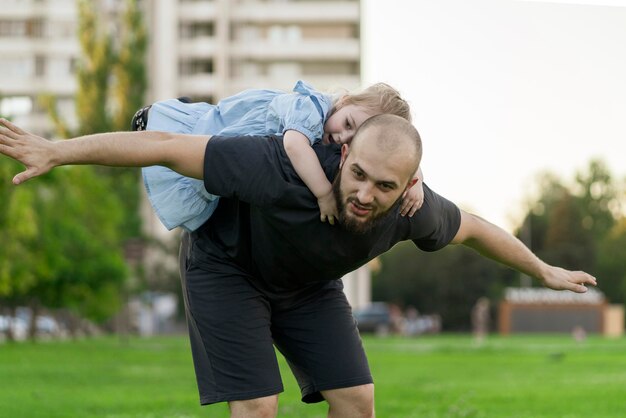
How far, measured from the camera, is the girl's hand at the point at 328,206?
230 inches

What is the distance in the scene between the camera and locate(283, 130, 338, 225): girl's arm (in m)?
5.84

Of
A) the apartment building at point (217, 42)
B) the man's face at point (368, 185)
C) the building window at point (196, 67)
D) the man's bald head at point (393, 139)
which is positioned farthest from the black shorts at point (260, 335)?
the building window at point (196, 67)

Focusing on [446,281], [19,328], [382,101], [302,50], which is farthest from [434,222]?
[302,50]

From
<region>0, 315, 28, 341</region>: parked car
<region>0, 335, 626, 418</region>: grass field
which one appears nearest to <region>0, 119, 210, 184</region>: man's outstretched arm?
<region>0, 335, 626, 418</region>: grass field

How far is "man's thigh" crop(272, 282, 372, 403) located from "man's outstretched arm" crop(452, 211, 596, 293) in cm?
76

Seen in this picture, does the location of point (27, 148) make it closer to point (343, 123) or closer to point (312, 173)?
point (312, 173)

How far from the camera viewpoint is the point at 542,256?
317 feet

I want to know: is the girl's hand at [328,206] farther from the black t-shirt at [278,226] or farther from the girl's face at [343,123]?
the girl's face at [343,123]

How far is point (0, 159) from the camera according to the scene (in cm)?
2992

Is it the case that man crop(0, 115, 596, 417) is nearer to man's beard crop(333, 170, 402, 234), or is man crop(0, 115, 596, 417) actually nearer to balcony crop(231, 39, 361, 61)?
man's beard crop(333, 170, 402, 234)

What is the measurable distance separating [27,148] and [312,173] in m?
1.29

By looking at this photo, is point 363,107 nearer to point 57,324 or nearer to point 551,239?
point 57,324

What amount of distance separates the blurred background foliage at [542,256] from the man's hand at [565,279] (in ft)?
252

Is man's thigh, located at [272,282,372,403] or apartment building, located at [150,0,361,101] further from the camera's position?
apartment building, located at [150,0,361,101]
